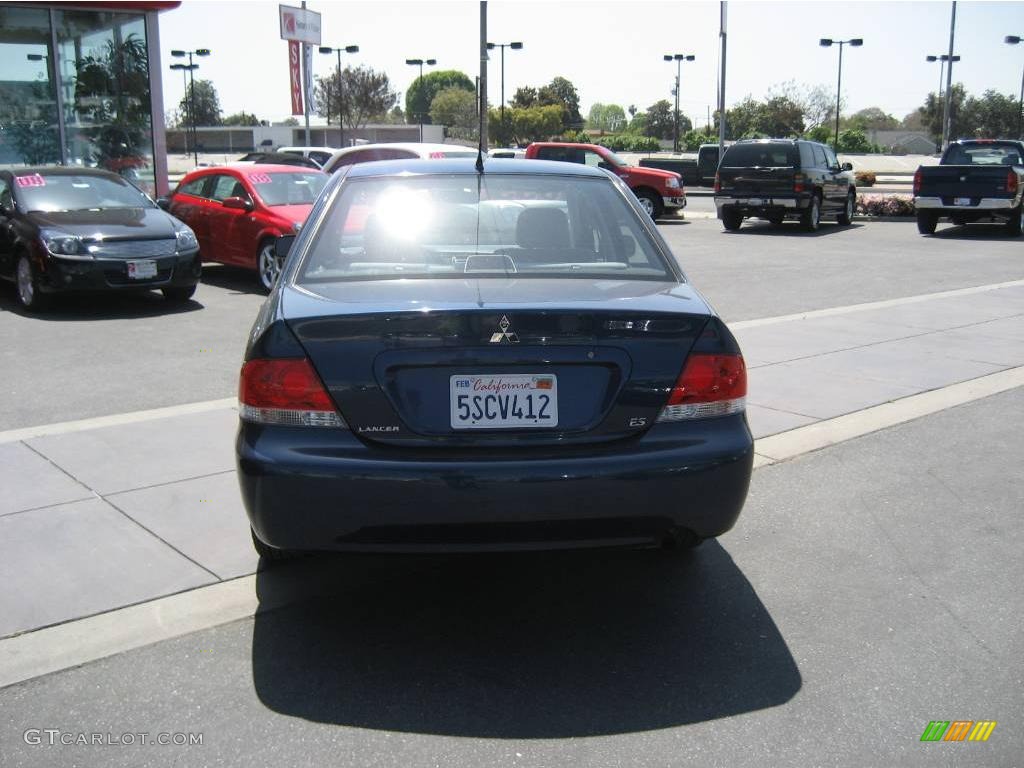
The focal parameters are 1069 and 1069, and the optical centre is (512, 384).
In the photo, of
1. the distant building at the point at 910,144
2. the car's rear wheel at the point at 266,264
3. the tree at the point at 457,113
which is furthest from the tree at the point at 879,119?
the car's rear wheel at the point at 266,264

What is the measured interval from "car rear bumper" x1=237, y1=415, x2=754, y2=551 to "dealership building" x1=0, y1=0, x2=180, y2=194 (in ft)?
59.7

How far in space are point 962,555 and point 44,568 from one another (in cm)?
381

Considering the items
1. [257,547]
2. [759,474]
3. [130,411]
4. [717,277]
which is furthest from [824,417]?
[717,277]

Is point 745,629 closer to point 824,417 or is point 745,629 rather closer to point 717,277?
point 824,417

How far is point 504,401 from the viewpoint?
3404 mm

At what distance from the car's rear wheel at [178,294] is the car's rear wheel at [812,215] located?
1379cm

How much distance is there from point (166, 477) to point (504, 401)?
267 cm

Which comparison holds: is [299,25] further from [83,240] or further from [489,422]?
[489,422]

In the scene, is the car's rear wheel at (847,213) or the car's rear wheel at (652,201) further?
the car's rear wheel at (652,201)

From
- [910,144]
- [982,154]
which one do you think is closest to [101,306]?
[982,154]

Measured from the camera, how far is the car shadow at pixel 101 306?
10.8 meters

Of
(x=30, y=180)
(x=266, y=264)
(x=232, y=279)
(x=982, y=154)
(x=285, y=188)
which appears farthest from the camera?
(x=982, y=154)

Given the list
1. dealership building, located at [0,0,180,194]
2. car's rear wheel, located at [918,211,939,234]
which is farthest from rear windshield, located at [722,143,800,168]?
dealership building, located at [0,0,180,194]

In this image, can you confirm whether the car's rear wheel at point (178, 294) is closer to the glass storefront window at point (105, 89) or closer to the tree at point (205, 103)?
the glass storefront window at point (105, 89)
